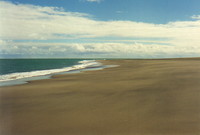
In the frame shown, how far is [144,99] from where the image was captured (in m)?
6.45

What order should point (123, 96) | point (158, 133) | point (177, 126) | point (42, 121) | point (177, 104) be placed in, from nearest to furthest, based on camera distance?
point (158, 133) < point (177, 126) < point (42, 121) < point (177, 104) < point (123, 96)

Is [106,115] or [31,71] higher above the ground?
[31,71]

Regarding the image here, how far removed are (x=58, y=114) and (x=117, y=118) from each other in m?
2.00

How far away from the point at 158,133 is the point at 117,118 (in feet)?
4.12

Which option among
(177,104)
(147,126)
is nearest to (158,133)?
(147,126)

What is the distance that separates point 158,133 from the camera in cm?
390

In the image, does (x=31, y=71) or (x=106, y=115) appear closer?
(x=106, y=115)

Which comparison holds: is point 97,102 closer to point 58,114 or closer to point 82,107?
point 82,107

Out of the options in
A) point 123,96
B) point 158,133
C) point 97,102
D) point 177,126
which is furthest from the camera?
point 123,96

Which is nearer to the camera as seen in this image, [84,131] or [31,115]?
[84,131]

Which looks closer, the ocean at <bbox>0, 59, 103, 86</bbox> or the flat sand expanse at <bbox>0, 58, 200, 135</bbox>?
the flat sand expanse at <bbox>0, 58, 200, 135</bbox>

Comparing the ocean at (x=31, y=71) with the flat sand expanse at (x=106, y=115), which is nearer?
the flat sand expanse at (x=106, y=115)

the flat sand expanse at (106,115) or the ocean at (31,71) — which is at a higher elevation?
the ocean at (31,71)

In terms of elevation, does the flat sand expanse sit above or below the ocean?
below
